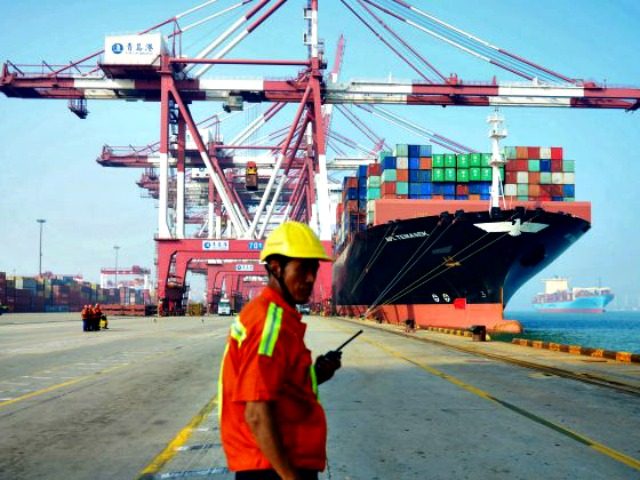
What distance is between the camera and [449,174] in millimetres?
46625

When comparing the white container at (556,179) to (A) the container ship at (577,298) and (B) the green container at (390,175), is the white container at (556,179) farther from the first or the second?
(A) the container ship at (577,298)

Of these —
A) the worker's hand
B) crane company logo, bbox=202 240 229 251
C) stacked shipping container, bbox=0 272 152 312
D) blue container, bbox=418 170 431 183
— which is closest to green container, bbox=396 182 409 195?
blue container, bbox=418 170 431 183

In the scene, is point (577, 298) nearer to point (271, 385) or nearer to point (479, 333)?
point (479, 333)

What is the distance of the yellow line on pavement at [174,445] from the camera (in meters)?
5.59

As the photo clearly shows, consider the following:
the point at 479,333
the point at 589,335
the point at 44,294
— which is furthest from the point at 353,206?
the point at 44,294

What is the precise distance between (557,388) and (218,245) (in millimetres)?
41836

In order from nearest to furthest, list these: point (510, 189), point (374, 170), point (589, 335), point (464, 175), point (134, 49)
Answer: point (134, 49) → point (510, 189) → point (464, 175) → point (374, 170) → point (589, 335)

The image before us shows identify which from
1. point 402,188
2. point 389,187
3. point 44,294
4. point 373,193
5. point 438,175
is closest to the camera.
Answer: point 438,175

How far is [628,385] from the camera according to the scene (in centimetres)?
1152

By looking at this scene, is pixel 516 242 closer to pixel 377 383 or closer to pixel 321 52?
pixel 321 52

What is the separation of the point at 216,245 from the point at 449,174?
18258mm

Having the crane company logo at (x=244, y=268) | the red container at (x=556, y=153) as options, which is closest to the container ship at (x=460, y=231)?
the red container at (x=556, y=153)

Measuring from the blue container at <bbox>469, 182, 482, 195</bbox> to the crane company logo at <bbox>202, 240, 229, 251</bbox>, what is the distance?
18.7m

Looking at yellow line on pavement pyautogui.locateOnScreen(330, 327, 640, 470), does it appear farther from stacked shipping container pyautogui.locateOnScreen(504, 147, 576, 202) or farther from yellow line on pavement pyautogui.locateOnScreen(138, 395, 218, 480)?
stacked shipping container pyautogui.locateOnScreen(504, 147, 576, 202)
